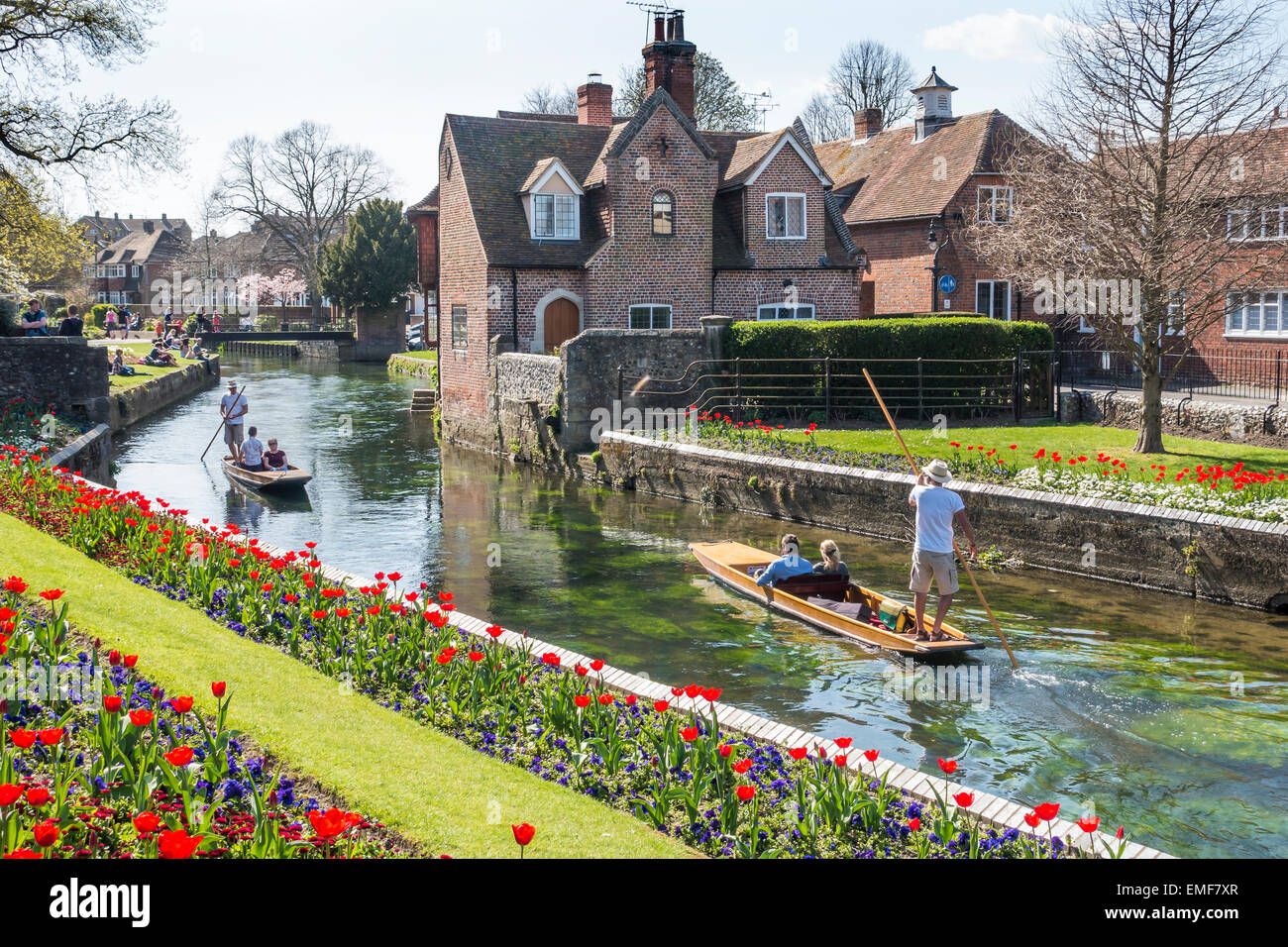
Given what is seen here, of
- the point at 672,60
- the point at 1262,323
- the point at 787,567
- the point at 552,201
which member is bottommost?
the point at 787,567

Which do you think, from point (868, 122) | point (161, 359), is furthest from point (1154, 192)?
point (161, 359)

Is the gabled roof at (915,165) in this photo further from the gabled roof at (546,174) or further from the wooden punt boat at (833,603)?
the wooden punt boat at (833,603)

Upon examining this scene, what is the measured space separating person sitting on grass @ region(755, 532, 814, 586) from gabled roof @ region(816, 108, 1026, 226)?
23.2 meters

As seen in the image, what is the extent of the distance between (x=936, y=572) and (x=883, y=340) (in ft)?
50.2

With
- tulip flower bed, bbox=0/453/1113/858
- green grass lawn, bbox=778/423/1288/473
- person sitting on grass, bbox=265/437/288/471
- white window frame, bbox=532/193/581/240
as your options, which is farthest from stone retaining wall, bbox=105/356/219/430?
tulip flower bed, bbox=0/453/1113/858

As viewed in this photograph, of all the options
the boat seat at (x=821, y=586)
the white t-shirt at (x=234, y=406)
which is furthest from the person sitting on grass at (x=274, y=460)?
the boat seat at (x=821, y=586)

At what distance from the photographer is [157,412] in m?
39.8

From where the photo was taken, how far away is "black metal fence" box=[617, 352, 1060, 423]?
2606 cm

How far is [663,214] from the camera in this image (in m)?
31.8

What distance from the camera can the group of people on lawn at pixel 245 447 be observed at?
940 inches

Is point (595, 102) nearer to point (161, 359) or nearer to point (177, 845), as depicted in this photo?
point (161, 359)

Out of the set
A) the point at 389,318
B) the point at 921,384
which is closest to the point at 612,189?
the point at 921,384

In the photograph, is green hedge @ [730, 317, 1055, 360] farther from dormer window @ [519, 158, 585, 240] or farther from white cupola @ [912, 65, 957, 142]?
white cupola @ [912, 65, 957, 142]

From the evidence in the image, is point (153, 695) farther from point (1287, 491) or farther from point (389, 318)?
point (389, 318)
